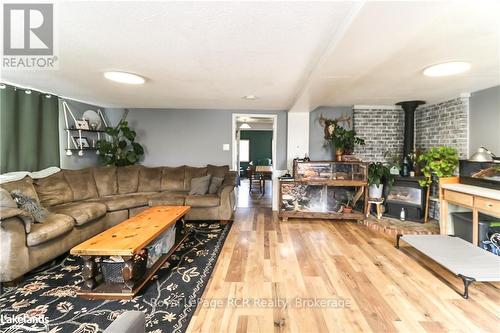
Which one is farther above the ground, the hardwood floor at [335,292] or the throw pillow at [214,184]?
the throw pillow at [214,184]

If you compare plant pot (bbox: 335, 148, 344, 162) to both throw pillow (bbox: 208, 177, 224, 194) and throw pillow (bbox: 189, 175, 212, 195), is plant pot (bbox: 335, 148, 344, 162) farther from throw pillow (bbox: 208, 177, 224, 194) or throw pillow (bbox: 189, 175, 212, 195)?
throw pillow (bbox: 189, 175, 212, 195)

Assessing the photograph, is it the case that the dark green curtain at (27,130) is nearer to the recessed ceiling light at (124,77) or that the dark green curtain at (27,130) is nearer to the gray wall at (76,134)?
the gray wall at (76,134)

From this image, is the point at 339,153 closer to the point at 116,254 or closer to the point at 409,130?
the point at 409,130

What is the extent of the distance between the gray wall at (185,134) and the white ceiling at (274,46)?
1.57m

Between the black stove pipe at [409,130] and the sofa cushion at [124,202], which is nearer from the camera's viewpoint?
the sofa cushion at [124,202]

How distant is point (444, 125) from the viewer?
3.90 m

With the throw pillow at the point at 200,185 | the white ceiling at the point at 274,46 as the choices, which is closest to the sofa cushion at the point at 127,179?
the throw pillow at the point at 200,185

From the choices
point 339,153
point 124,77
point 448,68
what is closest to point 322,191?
point 339,153

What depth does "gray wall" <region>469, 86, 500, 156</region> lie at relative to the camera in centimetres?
310

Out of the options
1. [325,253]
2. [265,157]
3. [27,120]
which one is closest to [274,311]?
[325,253]

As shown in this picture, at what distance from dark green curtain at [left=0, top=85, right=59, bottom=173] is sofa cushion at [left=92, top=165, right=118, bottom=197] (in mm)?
607

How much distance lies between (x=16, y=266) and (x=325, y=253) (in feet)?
10.4

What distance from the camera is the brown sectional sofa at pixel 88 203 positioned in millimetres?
2137

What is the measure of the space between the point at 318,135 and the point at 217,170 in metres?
2.22
